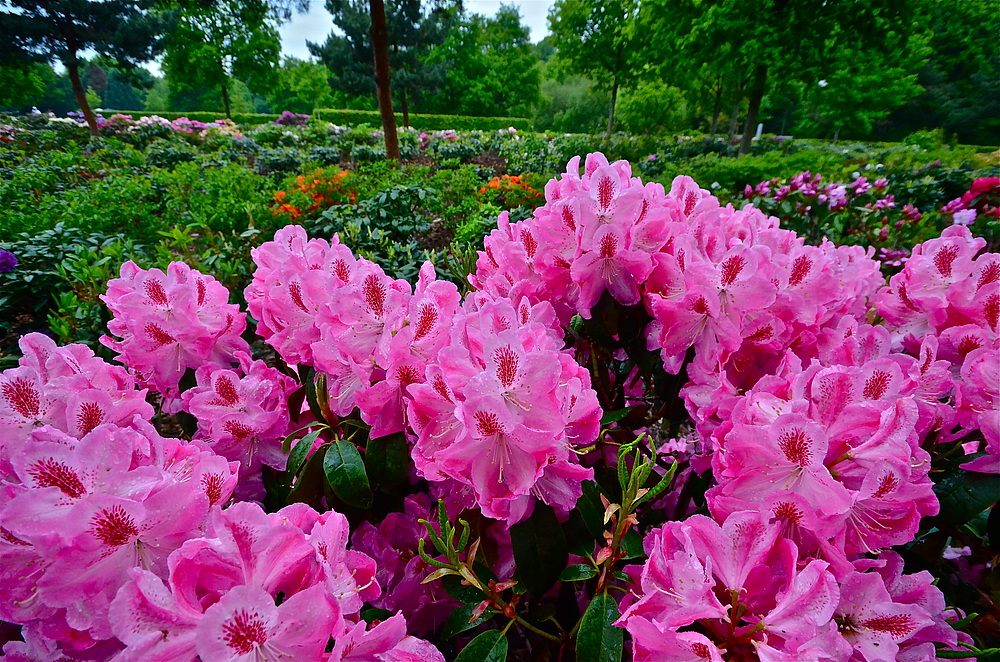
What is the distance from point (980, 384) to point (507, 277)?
81 centimetres

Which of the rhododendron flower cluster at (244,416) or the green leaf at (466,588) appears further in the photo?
the rhododendron flower cluster at (244,416)

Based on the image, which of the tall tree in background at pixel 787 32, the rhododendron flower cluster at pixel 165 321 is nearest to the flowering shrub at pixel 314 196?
the rhododendron flower cluster at pixel 165 321

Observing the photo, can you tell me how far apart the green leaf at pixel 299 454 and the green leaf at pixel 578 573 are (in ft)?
1.52

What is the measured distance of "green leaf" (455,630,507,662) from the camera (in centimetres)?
64

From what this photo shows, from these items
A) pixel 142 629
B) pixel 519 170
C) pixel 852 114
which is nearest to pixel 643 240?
pixel 142 629

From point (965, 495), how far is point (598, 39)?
71.7 ft

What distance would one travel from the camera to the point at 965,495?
0.75 metres

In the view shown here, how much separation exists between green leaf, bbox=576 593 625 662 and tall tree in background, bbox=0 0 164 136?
52.9ft

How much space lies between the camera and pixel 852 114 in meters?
21.6

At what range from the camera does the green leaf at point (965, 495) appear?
2.40 feet

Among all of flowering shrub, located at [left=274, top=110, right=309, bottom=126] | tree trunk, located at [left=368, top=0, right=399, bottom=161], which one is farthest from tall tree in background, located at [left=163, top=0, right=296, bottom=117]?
tree trunk, located at [left=368, top=0, right=399, bottom=161]

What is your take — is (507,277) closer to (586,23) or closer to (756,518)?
(756,518)

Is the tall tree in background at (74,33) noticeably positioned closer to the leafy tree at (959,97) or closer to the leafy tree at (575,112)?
the leafy tree at (575,112)

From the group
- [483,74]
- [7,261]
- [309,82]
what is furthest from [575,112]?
[7,261]
